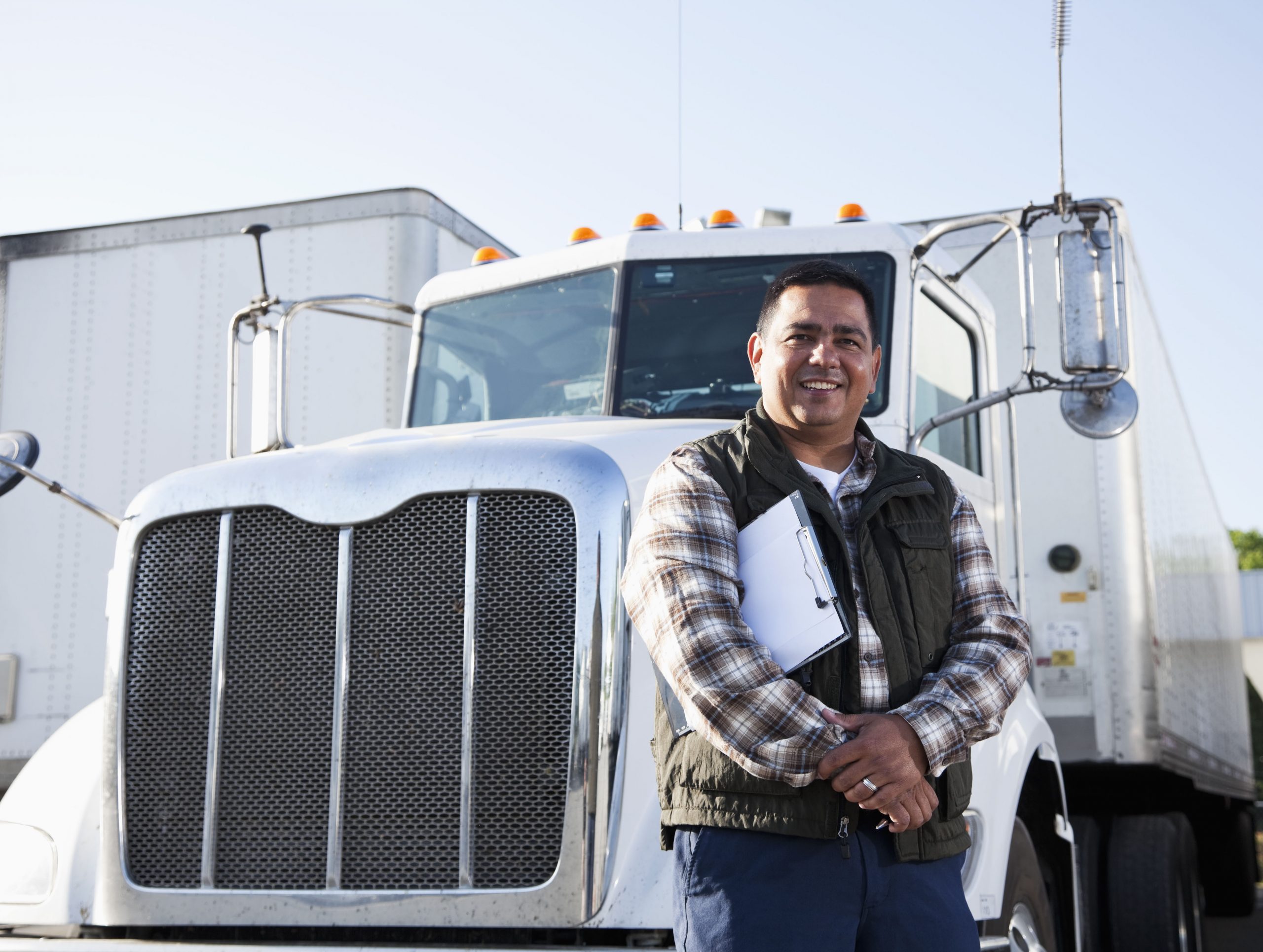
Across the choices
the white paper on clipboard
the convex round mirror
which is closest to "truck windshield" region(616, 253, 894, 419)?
the convex round mirror

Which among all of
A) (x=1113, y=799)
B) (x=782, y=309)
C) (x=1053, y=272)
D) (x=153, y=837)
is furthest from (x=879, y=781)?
(x=1113, y=799)

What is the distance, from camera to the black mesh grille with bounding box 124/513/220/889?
329 centimetres

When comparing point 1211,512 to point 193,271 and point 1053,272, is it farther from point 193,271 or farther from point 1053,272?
point 193,271

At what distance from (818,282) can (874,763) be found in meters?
0.80

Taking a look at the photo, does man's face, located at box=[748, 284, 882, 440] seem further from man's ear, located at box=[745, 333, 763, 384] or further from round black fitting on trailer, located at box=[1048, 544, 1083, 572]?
round black fitting on trailer, located at box=[1048, 544, 1083, 572]

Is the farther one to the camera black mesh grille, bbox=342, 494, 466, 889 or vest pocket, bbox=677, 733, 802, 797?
black mesh grille, bbox=342, 494, 466, 889

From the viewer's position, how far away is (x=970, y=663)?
2188 millimetres

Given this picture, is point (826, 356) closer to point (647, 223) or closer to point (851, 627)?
point (851, 627)

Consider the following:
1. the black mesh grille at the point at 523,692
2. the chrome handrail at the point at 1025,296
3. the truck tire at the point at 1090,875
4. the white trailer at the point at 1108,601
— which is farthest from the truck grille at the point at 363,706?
the truck tire at the point at 1090,875

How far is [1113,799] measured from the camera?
668 centimetres

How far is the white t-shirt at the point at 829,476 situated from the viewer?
225cm

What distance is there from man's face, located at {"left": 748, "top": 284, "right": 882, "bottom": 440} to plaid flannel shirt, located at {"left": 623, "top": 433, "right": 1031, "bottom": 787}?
0.11 meters

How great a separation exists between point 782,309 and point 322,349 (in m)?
4.17

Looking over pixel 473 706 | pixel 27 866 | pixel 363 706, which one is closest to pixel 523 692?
pixel 473 706
